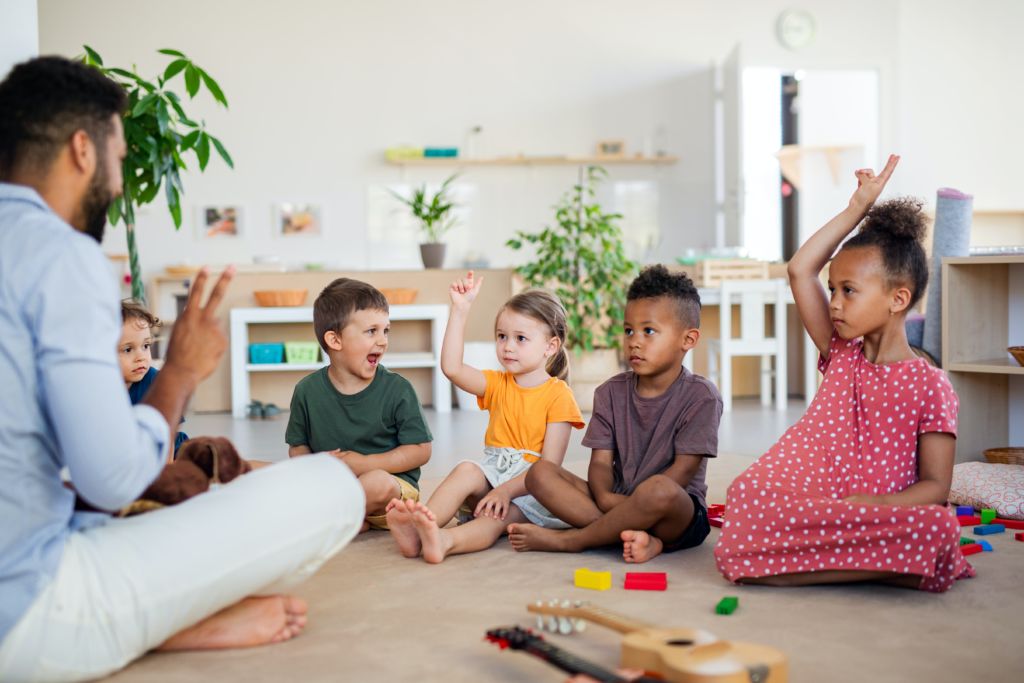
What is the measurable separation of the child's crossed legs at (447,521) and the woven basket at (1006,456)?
1613mm

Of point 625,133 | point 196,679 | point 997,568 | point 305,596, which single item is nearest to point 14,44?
point 305,596

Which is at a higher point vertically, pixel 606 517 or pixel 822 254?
pixel 822 254

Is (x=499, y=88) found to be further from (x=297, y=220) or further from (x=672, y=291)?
(x=672, y=291)

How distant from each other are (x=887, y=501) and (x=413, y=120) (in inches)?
262

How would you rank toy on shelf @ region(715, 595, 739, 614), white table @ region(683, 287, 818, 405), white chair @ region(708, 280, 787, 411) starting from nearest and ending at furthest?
toy on shelf @ region(715, 595, 739, 614) < white chair @ region(708, 280, 787, 411) < white table @ region(683, 287, 818, 405)

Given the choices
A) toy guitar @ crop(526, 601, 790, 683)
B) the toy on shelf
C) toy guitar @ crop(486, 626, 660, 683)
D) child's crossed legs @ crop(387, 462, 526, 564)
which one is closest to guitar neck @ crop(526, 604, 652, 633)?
toy guitar @ crop(526, 601, 790, 683)

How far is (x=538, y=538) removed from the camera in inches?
89.1

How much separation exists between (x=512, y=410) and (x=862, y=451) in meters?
0.85

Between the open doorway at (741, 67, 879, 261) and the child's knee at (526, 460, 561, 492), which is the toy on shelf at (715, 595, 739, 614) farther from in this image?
the open doorway at (741, 67, 879, 261)

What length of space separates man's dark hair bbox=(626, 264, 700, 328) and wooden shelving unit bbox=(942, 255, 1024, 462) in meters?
1.25

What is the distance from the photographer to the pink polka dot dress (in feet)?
6.02

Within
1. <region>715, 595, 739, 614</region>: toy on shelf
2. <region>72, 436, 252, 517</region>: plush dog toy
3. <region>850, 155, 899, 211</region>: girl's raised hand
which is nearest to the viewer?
<region>72, 436, 252, 517</region>: plush dog toy

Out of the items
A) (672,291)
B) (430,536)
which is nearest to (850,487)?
(672,291)

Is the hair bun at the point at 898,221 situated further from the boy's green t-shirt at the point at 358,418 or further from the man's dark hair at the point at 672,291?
the boy's green t-shirt at the point at 358,418
